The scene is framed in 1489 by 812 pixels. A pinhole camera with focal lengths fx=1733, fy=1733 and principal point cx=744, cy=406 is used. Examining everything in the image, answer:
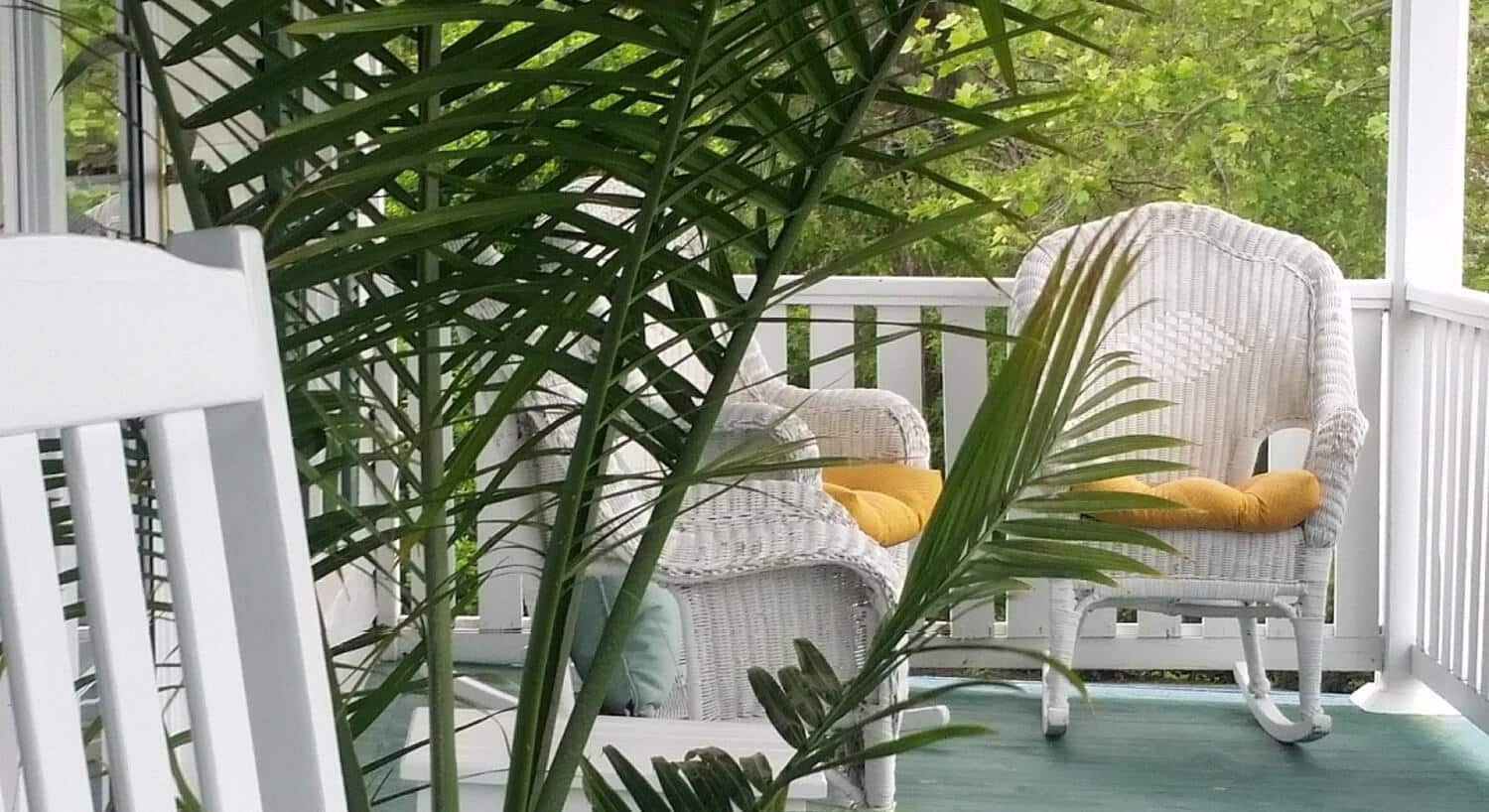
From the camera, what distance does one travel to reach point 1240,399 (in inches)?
162

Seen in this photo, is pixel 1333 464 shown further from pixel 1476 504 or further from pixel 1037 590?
pixel 1037 590

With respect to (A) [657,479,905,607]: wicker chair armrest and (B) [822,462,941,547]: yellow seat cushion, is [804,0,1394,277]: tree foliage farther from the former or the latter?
(A) [657,479,905,607]: wicker chair armrest

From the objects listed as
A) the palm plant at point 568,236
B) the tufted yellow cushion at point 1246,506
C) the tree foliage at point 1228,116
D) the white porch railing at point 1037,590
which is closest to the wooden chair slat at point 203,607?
the palm plant at point 568,236

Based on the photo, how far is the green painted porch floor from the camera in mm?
3318

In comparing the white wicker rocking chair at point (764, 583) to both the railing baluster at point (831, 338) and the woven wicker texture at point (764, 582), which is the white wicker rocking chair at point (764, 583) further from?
the railing baluster at point (831, 338)

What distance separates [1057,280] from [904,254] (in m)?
6.10

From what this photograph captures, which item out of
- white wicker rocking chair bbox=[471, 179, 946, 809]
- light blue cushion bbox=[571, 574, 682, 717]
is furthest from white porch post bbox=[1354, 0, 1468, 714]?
light blue cushion bbox=[571, 574, 682, 717]

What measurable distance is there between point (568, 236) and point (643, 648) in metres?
1.85

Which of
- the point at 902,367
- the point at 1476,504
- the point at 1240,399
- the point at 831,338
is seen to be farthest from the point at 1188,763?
the point at 831,338

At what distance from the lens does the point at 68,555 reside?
1.92 meters

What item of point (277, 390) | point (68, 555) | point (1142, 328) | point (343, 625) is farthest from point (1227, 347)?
point (277, 390)

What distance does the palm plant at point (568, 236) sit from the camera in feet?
3.23

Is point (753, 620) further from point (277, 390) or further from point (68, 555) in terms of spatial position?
point (277, 390)

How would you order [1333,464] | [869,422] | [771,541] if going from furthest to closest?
[869,422] < [1333,464] < [771,541]
